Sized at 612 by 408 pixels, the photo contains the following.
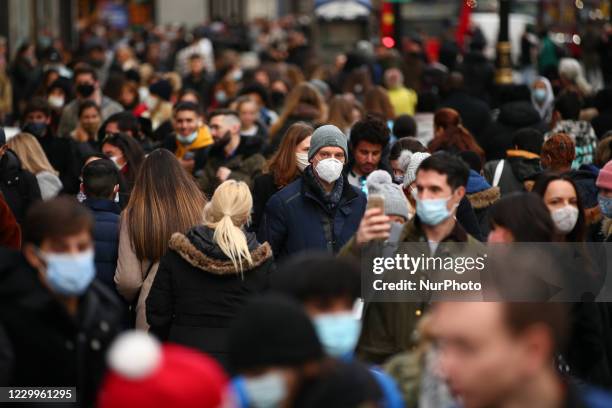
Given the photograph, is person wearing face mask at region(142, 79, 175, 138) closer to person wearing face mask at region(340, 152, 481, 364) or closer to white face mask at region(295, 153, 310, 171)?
white face mask at region(295, 153, 310, 171)

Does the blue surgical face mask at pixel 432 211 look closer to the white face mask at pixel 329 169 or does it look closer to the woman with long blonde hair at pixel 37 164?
the white face mask at pixel 329 169

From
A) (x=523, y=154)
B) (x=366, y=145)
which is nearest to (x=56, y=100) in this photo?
(x=523, y=154)

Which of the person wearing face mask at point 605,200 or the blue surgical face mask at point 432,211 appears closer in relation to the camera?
the blue surgical face mask at point 432,211

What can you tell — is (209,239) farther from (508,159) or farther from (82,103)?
(82,103)

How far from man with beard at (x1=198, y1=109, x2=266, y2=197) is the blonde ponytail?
11.7ft

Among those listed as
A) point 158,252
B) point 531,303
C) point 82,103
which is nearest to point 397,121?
point 82,103

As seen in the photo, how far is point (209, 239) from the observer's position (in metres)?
7.67

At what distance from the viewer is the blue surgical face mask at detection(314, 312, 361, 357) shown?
4.73 metres

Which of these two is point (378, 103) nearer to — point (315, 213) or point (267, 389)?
point (315, 213)

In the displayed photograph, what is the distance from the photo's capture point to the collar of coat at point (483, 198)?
9328 mm

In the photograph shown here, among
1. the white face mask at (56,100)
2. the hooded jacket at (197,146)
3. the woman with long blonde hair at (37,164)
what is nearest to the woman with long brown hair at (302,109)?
the hooded jacket at (197,146)

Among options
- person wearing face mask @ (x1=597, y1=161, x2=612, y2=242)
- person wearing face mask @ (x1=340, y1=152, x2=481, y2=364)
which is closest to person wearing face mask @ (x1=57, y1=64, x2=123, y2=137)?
person wearing face mask @ (x1=597, y1=161, x2=612, y2=242)

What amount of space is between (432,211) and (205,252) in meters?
1.49

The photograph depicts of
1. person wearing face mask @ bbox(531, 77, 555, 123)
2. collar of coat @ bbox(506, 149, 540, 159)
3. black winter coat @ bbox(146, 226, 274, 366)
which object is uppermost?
person wearing face mask @ bbox(531, 77, 555, 123)
